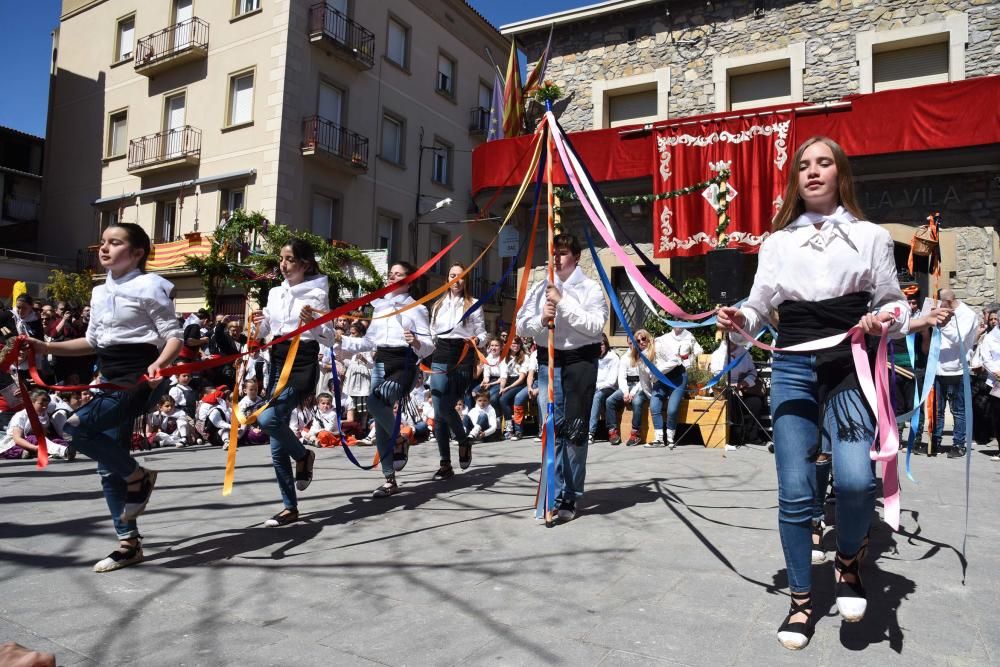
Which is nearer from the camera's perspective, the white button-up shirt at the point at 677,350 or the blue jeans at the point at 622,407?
the blue jeans at the point at 622,407

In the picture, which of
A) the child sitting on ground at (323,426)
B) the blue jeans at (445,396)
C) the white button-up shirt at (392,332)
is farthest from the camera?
the child sitting on ground at (323,426)

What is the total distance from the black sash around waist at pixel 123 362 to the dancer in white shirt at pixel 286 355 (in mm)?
905

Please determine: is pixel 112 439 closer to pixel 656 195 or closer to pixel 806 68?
pixel 656 195

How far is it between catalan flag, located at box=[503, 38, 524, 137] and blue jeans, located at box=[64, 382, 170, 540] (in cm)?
1327

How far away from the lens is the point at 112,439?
391 centimetres

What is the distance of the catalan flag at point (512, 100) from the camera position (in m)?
16.0

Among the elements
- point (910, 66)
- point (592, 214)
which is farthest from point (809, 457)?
point (910, 66)

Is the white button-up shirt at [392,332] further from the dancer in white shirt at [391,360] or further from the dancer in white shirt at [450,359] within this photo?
the dancer in white shirt at [450,359]

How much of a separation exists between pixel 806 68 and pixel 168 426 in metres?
13.6

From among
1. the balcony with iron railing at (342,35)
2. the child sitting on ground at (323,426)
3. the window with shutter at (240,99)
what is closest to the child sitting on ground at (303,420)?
the child sitting on ground at (323,426)

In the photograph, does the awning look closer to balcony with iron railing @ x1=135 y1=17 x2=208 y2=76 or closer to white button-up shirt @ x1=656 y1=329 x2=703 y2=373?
white button-up shirt @ x1=656 y1=329 x2=703 y2=373

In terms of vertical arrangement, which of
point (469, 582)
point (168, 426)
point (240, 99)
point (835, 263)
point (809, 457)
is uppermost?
point (240, 99)

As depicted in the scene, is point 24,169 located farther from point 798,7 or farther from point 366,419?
point 798,7

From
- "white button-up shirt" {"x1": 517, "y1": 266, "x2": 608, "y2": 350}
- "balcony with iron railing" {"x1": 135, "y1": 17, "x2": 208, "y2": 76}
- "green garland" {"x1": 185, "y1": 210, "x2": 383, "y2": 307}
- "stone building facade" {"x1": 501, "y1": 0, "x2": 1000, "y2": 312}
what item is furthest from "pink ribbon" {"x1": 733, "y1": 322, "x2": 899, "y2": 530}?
"balcony with iron railing" {"x1": 135, "y1": 17, "x2": 208, "y2": 76}
